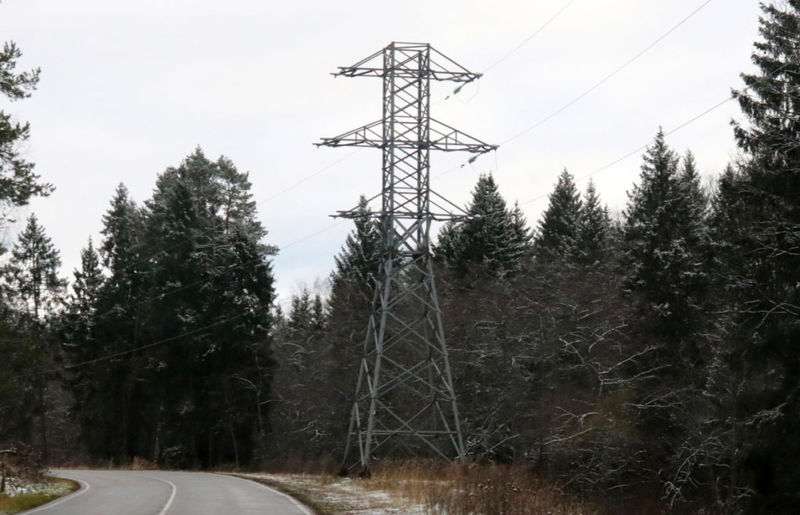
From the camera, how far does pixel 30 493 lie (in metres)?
26.9

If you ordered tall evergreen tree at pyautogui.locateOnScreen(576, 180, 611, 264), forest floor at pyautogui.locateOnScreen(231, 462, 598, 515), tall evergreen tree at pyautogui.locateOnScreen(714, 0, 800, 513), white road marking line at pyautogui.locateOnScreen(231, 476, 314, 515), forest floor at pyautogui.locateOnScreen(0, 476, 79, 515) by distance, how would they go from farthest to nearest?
tall evergreen tree at pyautogui.locateOnScreen(576, 180, 611, 264) → tall evergreen tree at pyautogui.locateOnScreen(714, 0, 800, 513) → forest floor at pyautogui.locateOnScreen(0, 476, 79, 515) → white road marking line at pyautogui.locateOnScreen(231, 476, 314, 515) → forest floor at pyautogui.locateOnScreen(231, 462, 598, 515)

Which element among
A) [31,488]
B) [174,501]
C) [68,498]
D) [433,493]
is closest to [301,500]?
[174,501]

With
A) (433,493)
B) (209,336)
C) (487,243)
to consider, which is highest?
(487,243)

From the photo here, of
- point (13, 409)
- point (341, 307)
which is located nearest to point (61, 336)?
point (13, 409)

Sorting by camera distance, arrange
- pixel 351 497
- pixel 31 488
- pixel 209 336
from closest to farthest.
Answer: pixel 351 497
pixel 31 488
pixel 209 336

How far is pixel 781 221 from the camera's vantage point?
78.6 feet

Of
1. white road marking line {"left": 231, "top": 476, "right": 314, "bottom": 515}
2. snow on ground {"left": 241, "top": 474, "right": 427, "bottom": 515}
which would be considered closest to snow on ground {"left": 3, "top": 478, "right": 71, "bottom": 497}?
white road marking line {"left": 231, "top": 476, "right": 314, "bottom": 515}

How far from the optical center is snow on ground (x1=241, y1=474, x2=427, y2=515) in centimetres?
1847

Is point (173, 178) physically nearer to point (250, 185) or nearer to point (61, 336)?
point (250, 185)

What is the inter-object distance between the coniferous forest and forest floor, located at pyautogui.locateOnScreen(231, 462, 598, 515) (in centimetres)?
853

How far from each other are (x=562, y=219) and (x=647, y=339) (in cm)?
3232

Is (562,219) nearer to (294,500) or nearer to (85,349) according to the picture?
(85,349)

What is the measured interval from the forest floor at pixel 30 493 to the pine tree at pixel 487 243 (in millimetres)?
29450

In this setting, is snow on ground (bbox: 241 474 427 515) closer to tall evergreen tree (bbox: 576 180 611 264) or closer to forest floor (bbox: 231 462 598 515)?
forest floor (bbox: 231 462 598 515)
